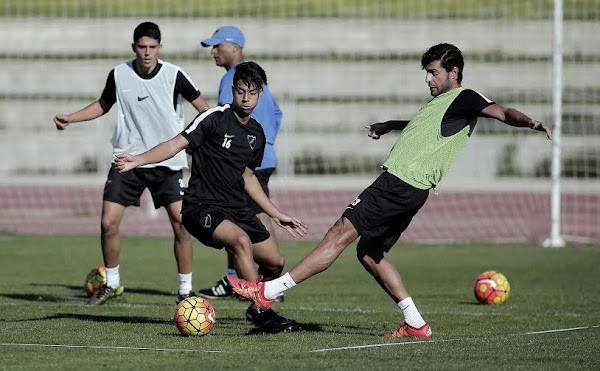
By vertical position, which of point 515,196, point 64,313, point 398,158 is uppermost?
point 398,158

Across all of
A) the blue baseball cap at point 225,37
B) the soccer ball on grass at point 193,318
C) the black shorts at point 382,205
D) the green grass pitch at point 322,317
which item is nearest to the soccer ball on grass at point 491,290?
the green grass pitch at point 322,317

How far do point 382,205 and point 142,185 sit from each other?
324 centimetres

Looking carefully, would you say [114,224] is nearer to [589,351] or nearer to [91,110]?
[91,110]

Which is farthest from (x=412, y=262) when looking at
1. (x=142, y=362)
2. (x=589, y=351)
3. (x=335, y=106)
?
(x=335, y=106)

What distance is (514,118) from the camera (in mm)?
7934

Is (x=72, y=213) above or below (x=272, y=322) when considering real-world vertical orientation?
below

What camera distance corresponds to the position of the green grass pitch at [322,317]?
23.6 ft

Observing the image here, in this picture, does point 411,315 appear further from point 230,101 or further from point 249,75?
point 230,101

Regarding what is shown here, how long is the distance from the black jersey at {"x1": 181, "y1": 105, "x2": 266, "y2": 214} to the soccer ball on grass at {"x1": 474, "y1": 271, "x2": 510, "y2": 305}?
282cm

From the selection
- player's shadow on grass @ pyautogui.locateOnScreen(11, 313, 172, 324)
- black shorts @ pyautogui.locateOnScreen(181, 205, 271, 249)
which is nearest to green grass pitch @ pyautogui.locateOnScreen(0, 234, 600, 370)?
player's shadow on grass @ pyautogui.locateOnScreen(11, 313, 172, 324)

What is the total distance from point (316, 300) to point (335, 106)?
721 inches

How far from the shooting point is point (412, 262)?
14.8 meters

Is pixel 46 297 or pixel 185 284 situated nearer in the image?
pixel 185 284

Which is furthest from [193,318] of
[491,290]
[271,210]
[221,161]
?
[491,290]
